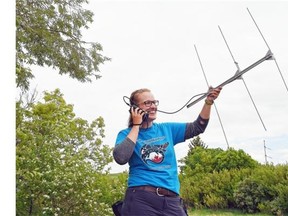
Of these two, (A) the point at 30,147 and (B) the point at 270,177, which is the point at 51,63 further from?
(B) the point at 270,177

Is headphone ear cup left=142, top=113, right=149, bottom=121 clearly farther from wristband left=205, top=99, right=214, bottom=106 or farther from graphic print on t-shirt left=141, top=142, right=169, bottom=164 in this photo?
wristband left=205, top=99, right=214, bottom=106

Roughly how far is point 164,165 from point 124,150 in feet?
Answer: 1.06

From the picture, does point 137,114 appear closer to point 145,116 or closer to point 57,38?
point 145,116

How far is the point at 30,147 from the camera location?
7.63m

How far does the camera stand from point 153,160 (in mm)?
3260

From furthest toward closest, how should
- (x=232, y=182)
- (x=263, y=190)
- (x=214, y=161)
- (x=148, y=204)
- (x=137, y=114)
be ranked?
(x=214, y=161) → (x=232, y=182) → (x=263, y=190) → (x=137, y=114) → (x=148, y=204)

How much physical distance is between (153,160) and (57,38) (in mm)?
9080

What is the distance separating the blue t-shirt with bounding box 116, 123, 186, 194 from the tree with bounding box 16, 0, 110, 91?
7.83m

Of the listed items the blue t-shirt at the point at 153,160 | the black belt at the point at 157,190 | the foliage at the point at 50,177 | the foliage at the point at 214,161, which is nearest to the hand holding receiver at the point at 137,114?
the blue t-shirt at the point at 153,160

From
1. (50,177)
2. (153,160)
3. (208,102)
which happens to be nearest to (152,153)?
(153,160)

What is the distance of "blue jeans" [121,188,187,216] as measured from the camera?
315 centimetres

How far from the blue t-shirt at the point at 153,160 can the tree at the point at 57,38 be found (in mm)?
7830

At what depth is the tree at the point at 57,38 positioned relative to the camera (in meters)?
11.2

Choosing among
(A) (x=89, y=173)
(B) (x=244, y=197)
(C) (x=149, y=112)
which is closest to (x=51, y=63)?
(A) (x=89, y=173)
